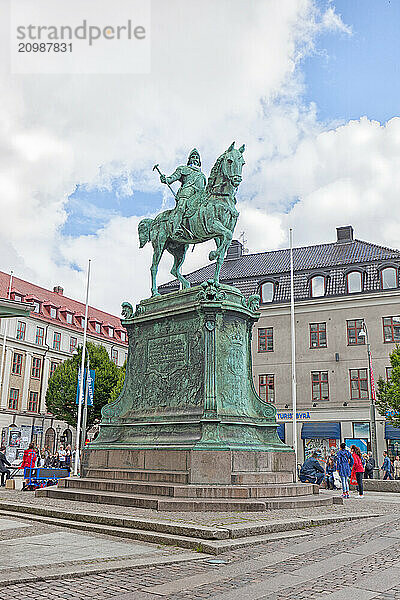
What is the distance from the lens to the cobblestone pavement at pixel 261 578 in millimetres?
5551

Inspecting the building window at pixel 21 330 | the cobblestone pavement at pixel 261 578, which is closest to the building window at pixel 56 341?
the building window at pixel 21 330

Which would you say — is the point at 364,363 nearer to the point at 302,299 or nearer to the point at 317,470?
the point at 302,299

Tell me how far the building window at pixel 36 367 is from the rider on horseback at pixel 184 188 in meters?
47.7

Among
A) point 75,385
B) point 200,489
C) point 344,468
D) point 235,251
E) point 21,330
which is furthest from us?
point 21,330

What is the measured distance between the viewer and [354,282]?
4466 centimetres

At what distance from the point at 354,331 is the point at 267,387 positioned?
25.5 feet

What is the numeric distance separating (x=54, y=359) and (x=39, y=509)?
53722 mm

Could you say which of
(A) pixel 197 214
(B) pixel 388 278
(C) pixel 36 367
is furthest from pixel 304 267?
(A) pixel 197 214

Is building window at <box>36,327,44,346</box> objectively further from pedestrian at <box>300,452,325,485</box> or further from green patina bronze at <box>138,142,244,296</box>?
green patina bronze at <box>138,142,244,296</box>

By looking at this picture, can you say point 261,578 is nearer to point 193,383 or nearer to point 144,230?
point 193,383

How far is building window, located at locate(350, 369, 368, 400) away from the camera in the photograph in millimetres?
42750

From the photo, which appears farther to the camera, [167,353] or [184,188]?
[184,188]

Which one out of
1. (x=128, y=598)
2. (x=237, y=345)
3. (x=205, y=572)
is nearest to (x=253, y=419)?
(x=237, y=345)

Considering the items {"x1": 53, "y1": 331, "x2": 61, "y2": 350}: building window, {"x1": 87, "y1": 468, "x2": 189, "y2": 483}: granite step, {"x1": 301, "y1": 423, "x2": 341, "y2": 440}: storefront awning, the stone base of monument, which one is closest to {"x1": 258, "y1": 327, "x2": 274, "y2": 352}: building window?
{"x1": 301, "y1": 423, "x2": 341, "y2": 440}: storefront awning
